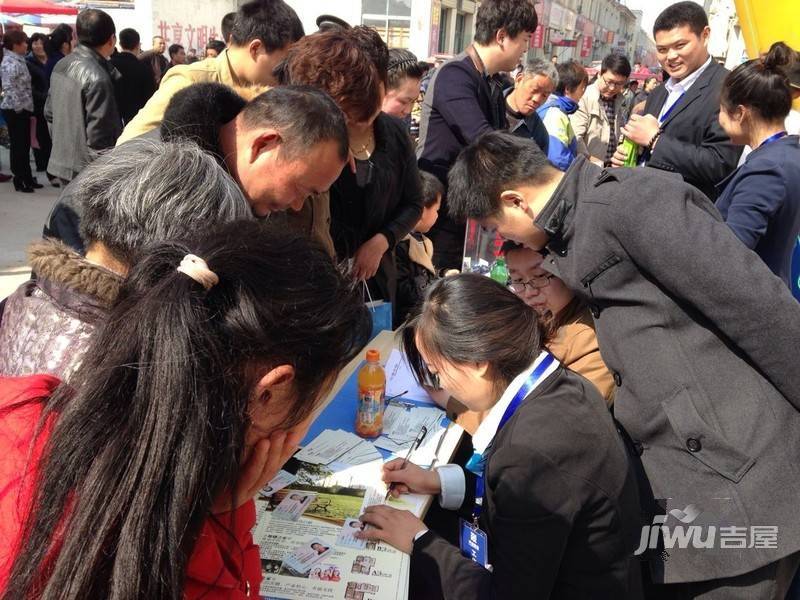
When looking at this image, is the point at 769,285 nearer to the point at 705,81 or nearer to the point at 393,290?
the point at 393,290

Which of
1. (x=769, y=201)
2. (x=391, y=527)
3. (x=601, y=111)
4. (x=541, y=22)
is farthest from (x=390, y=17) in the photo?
(x=391, y=527)

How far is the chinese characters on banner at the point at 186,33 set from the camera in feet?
50.2

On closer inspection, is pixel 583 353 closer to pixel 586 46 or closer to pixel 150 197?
pixel 150 197

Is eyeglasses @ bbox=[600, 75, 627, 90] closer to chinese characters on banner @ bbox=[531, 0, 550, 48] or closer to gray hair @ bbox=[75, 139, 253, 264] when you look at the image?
gray hair @ bbox=[75, 139, 253, 264]

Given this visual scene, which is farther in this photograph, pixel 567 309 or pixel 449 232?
pixel 449 232

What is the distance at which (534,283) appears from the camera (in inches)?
80.6

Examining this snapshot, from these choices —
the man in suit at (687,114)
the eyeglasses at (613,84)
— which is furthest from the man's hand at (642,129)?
the eyeglasses at (613,84)

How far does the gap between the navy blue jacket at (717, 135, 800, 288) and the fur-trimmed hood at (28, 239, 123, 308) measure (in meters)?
2.04

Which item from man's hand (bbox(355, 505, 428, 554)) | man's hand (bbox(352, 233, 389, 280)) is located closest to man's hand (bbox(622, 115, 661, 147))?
man's hand (bbox(352, 233, 389, 280))

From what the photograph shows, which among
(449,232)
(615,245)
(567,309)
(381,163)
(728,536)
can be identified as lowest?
(449,232)

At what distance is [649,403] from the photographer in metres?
1.43

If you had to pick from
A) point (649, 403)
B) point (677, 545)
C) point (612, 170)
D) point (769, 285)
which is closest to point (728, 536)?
point (677, 545)

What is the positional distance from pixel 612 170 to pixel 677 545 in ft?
3.09

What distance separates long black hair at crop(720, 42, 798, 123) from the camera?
2.16 meters
